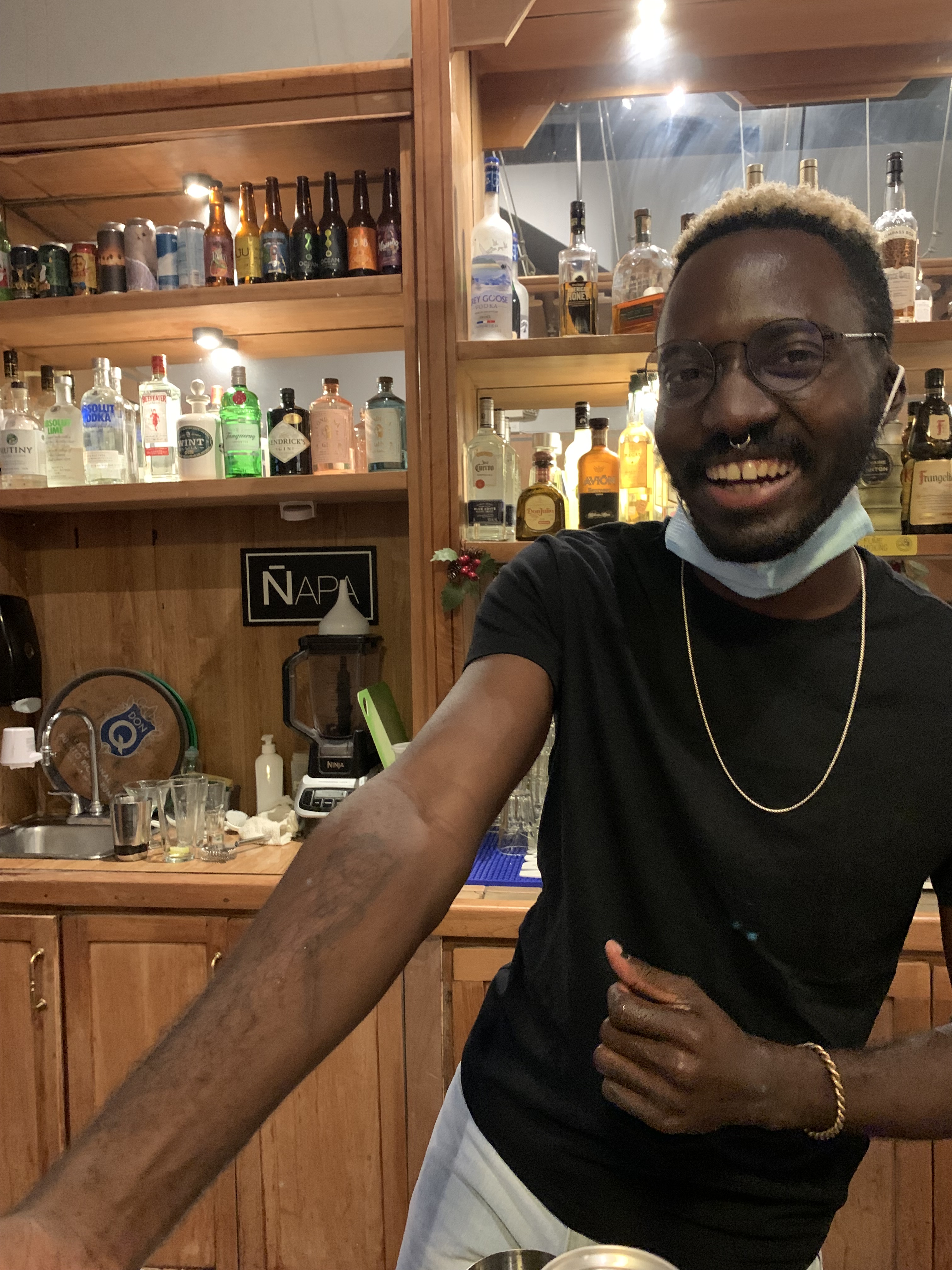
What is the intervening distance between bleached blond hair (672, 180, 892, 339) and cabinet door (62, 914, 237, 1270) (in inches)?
60.4

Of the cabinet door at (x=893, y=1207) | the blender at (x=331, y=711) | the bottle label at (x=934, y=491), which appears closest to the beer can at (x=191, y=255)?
the blender at (x=331, y=711)

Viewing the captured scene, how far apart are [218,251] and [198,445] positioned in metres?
0.45

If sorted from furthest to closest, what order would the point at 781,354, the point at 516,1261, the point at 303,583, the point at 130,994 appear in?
the point at 303,583, the point at 130,994, the point at 781,354, the point at 516,1261

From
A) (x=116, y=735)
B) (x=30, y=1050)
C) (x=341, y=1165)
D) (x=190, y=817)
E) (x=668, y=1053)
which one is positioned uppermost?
(x=668, y=1053)

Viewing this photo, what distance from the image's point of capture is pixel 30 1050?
173 cm

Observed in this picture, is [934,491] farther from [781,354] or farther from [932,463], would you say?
[781,354]

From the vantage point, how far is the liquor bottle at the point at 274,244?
6.19 feet

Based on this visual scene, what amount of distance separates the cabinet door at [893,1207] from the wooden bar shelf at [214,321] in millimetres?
1706

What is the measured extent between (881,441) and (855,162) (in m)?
1.04

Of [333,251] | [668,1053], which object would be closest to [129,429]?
[333,251]

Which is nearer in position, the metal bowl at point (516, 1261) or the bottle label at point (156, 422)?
the metal bowl at point (516, 1261)

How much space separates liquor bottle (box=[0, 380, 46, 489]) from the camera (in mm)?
1996

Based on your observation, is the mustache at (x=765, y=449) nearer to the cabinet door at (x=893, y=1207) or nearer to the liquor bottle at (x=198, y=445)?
the cabinet door at (x=893, y=1207)

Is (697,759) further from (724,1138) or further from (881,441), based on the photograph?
(881,441)
